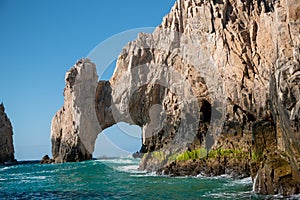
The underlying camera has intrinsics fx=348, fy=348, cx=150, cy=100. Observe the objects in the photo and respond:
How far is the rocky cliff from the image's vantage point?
732 inches

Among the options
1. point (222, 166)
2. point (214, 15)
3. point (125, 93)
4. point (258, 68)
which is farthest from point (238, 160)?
point (125, 93)

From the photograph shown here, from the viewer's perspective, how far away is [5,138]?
3846 inches

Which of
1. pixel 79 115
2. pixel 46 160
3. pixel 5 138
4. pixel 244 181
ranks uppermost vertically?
pixel 79 115

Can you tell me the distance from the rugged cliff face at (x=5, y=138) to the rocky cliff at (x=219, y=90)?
45.7 meters

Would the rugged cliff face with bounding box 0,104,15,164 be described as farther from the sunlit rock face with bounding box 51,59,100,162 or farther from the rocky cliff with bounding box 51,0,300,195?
the rocky cliff with bounding box 51,0,300,195

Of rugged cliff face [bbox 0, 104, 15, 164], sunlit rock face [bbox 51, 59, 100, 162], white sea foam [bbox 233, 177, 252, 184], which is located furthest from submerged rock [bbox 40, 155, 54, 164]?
white sea foam [bbox 233, 177, 252, 184]

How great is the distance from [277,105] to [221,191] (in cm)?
615

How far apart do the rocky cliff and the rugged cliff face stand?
4571cm

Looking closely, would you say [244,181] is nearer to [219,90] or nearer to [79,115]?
[219,90]

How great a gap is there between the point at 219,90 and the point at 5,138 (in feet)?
254

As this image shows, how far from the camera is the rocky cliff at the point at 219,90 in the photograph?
18594mm

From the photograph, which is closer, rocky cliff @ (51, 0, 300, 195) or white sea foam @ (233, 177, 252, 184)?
rocky cliff @ (51, 0, 300, 195)

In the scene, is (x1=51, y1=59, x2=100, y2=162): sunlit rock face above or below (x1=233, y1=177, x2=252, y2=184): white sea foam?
above

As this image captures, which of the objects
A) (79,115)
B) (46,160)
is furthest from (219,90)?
(46,160)
